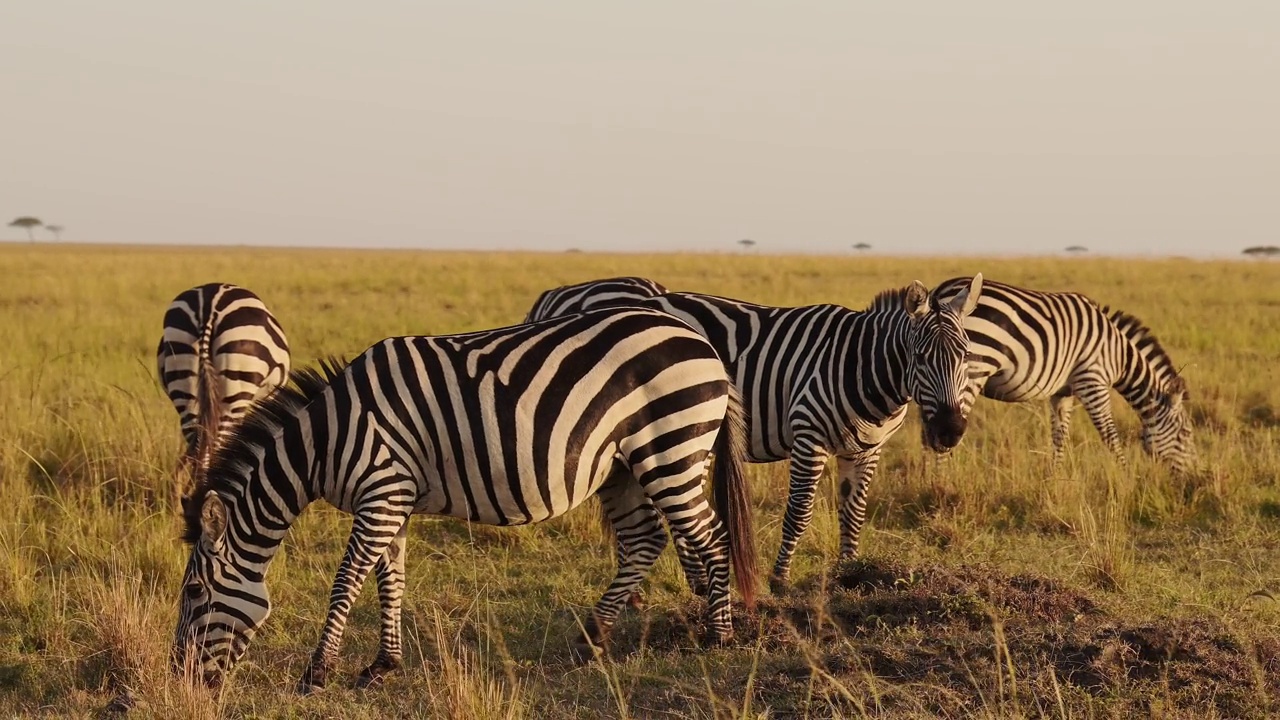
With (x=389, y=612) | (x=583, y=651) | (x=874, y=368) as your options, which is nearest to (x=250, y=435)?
(x=389, y=612)

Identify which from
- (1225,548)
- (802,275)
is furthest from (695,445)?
(802,275)

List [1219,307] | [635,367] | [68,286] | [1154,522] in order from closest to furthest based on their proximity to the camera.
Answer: [635,367] < [1154,522] < [1219,307] < [68,286]

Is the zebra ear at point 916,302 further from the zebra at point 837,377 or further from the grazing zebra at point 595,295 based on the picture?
the grazing zebra at point 595,295

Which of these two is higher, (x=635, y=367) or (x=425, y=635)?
(x=635, y=367)

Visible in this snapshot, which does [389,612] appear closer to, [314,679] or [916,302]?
[314,679]

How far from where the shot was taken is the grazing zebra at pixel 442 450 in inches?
195

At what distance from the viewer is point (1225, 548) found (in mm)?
7395

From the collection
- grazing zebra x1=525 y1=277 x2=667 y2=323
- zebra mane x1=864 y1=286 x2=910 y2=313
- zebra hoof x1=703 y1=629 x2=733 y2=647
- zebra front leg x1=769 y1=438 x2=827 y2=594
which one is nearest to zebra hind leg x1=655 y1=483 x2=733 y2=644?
zebra hoof x1=703 y1=629 x2=733 y2=647

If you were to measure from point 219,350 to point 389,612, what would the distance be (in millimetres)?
4080

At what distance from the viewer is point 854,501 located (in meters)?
7.22

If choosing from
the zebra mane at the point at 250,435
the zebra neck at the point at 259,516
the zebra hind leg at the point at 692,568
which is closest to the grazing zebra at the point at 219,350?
the zebra mane at the point at 250,435

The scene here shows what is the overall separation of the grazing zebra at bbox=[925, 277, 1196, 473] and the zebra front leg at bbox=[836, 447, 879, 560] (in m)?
2.18

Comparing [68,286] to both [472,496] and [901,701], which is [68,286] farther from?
[901,701]

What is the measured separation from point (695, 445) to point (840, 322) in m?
2.24
